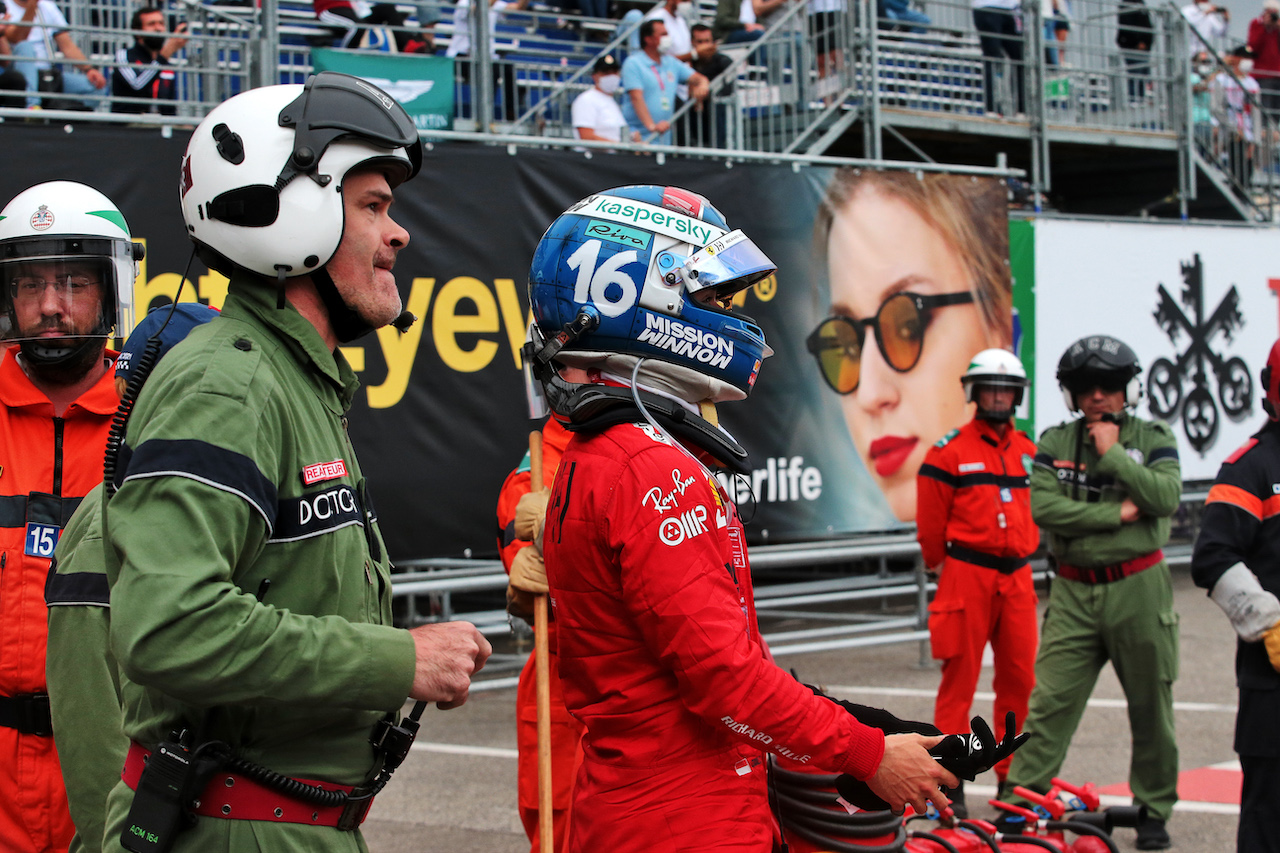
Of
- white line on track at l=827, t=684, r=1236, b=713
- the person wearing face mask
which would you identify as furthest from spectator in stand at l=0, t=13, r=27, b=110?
white line on track at l=827, t=684, r=1236, b=713

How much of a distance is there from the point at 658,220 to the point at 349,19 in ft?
28.4

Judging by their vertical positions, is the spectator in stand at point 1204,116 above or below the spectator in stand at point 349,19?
above

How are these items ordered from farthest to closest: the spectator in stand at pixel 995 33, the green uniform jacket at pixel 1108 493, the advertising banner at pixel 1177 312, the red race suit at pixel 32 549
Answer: the spectator in stand at pixel 995 33 < the advertising banner at pixel 1177 312 < the green uniform jacket at pixel 1108 493 < the red race suit at pixel 32 549

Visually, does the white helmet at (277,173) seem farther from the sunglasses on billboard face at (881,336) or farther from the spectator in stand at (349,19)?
the spectator in stand at (349,19)

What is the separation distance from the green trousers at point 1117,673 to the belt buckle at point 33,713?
4.35 m

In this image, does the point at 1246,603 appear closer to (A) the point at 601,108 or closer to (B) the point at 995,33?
(A) the point at 601,108

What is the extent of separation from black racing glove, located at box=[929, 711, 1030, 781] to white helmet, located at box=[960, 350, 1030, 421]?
4590 millimetres

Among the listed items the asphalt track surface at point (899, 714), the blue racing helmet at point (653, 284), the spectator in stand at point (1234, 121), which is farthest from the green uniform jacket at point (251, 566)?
the spectator in stand at point (1234, 121)

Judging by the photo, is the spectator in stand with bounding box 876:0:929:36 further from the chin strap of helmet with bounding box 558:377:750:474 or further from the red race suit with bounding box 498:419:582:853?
the chin strap of helmet with bounding box 558:377:750:474

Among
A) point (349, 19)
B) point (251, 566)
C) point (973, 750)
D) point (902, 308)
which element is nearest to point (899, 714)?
point (902, 308)

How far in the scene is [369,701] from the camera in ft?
6.56

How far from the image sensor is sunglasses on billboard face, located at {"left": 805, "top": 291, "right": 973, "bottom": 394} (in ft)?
31.1

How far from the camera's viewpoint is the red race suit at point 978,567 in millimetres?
6551

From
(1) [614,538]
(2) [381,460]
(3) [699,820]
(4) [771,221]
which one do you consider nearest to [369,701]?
(1) [614,538]
